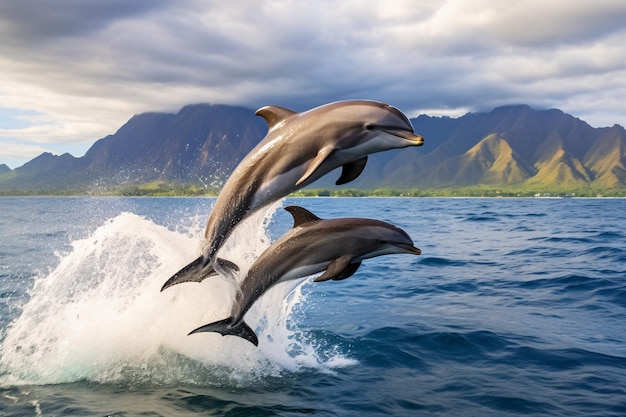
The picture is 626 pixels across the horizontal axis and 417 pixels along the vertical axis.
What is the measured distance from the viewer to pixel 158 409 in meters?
10.0

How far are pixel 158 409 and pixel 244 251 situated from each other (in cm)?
373

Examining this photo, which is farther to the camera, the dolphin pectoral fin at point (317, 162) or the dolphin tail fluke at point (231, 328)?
the dolphin tail fluke at point (231, 328)

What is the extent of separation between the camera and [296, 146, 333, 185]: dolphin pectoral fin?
6430 millimetres

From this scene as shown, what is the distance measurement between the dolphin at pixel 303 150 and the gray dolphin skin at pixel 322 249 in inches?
37.3

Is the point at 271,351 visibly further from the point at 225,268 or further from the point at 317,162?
the point at 317,162

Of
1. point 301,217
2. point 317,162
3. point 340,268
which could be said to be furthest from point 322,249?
point 317,162

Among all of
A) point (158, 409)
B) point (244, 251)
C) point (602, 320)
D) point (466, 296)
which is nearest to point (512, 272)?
point (466, 296)

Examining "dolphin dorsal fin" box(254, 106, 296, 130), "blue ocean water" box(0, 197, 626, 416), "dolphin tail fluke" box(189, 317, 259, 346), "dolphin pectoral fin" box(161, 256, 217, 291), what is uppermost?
"dolphin dorsal fin" box(254, 106, 296, 130)

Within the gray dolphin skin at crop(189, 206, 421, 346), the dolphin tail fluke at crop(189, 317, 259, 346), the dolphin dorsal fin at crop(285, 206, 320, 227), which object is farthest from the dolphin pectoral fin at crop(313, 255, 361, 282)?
the dolphin tail fluke at crop(189, 317, 259, 346)

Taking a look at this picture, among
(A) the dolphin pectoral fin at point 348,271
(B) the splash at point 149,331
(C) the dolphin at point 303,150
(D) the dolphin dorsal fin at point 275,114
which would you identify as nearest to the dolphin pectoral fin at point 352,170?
(C) the dolphin at point 303,150

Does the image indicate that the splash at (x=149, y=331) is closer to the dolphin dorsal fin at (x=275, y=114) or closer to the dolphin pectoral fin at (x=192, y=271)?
the dolphin pectoral fin at (x=192, y=271)

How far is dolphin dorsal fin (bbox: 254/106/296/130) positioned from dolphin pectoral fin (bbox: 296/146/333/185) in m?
0.98

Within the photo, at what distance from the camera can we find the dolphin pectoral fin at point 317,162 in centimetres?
643

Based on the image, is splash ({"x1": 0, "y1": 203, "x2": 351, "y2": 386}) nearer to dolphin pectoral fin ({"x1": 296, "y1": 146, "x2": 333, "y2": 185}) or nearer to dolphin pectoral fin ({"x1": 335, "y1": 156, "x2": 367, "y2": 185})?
dolphin pectoral fin ({"x1": 335, "y1": 156, "x2": 367, "y2": 185})
